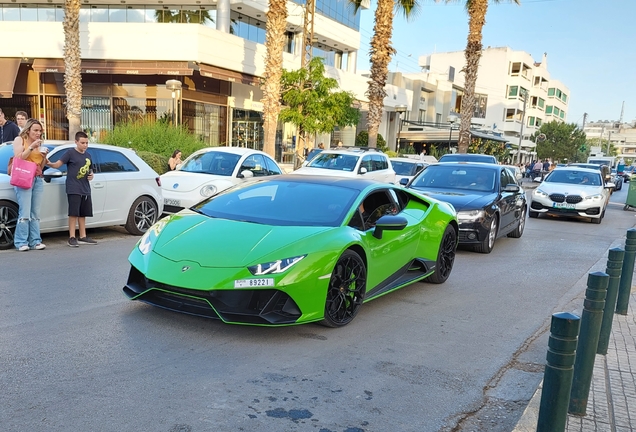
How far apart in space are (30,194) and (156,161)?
769 cm

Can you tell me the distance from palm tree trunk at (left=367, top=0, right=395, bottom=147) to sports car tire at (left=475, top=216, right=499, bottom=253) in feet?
50.0

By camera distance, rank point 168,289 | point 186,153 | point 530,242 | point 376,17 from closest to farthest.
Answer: point 168,289 < point 530,242 < point 186,153 < point 376,17

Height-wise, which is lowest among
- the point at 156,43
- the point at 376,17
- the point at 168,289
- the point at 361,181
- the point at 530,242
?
the point at 530,242

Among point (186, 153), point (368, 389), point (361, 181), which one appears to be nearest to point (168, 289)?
point (368, 389)

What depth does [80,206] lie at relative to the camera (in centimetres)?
830

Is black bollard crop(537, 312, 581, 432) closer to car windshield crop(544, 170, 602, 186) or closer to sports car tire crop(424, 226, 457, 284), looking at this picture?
sports car tire crop(424, 226, 457, 284)

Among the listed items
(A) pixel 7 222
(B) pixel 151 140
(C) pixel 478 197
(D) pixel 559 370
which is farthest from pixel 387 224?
(B) pixel 151 140

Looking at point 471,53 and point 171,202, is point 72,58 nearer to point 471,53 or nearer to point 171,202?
point 171,202

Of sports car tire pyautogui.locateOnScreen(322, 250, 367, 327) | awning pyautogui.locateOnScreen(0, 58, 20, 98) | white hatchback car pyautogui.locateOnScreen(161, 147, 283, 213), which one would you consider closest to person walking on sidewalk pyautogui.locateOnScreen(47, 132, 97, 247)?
white hatchback car pyautogui.locateOnScreen(161, 147, 283, 213)

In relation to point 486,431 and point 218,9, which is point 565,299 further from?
point 218,9

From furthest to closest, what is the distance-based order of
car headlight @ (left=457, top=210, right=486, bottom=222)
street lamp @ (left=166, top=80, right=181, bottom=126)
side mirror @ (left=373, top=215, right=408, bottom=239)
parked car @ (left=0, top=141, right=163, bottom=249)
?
street lamp @ (left=166, top=80, right=181, bottom=126)
car headlight @ (left=457, top=210, right=486, bottom=222)
parked car @ (left=0, top=141, right=163, bottom=249)
side mirror @ (left=373, top=215, right=408, bottom=239)

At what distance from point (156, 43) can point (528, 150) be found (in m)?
69.5

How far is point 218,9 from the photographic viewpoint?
26.3m

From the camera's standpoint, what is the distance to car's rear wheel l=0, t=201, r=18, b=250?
7812mm
